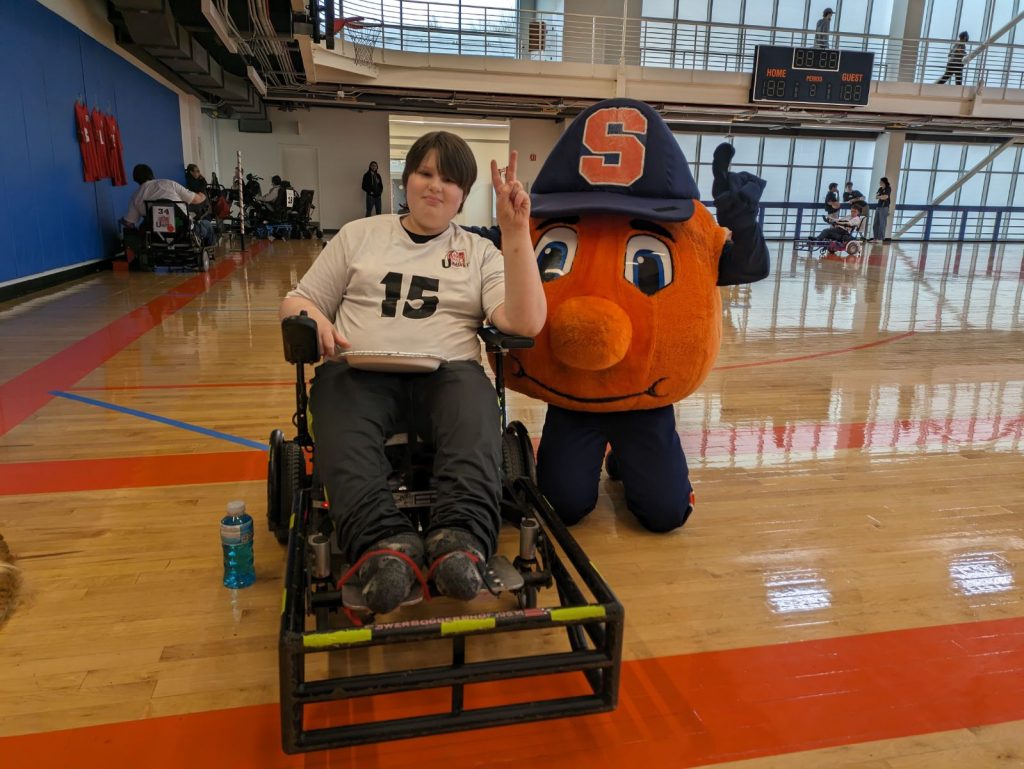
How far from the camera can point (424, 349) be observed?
1913mm

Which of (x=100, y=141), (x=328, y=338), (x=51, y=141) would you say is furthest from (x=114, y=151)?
(x=328, y=338)

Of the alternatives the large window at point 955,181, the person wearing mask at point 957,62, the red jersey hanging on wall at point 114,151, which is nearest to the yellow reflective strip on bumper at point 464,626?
the red jersey hanging on wall at point 114,151

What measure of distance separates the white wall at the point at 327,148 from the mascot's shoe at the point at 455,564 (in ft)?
59.3

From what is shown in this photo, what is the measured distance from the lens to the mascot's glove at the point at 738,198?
214cm

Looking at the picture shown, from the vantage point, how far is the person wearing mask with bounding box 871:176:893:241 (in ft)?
57.4

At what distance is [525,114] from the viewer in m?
18.1

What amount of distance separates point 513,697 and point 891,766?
2.49 ft

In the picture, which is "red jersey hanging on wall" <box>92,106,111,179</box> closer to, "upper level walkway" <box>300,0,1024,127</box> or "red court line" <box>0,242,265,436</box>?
"red court line" <box>0,242,265,436</box>

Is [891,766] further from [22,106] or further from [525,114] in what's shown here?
[525,114]

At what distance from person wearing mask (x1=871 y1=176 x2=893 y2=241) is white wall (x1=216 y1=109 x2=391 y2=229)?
1252 centimetres

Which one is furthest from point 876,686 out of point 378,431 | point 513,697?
point 378,431

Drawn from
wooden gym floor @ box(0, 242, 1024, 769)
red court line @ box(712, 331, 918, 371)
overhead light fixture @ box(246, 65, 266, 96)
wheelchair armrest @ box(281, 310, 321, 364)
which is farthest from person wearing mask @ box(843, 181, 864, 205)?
wheelchair armrest @ box(281, 310, 321, 364)

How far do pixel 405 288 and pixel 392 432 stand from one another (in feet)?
1.29

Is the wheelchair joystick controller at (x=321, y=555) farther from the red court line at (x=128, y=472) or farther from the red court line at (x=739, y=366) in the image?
the red court line at (x=739, y=366)
